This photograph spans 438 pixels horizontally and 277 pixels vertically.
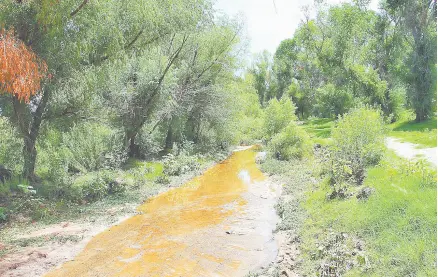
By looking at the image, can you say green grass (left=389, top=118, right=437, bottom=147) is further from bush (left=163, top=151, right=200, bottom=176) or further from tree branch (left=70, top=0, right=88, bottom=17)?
tree branch (left=70, top=0, right=88, bottom=17)

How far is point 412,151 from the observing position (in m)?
14.1

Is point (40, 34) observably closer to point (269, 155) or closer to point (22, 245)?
Answer: point (22, 245)

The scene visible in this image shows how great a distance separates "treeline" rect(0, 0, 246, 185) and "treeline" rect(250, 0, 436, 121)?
12408 mm

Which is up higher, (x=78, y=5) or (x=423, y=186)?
(x=78, y=5)

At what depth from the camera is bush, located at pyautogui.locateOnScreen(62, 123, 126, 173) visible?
16219mm

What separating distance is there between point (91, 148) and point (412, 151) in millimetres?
14607

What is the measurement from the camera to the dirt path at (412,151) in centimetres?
1215

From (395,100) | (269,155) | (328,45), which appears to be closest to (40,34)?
(269,155)

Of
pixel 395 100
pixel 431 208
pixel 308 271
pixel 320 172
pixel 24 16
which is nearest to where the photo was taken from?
pixel 431 208

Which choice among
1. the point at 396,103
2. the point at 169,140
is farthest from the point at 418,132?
the point at 169,140

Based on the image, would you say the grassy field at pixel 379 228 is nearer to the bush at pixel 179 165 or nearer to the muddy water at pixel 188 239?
the muddy water at pixel 188 239

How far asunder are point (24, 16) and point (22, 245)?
694 centimetres

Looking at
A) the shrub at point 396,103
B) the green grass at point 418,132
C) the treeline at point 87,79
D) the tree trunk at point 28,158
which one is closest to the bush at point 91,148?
the treeline at point 87,79

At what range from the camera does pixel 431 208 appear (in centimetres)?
675
